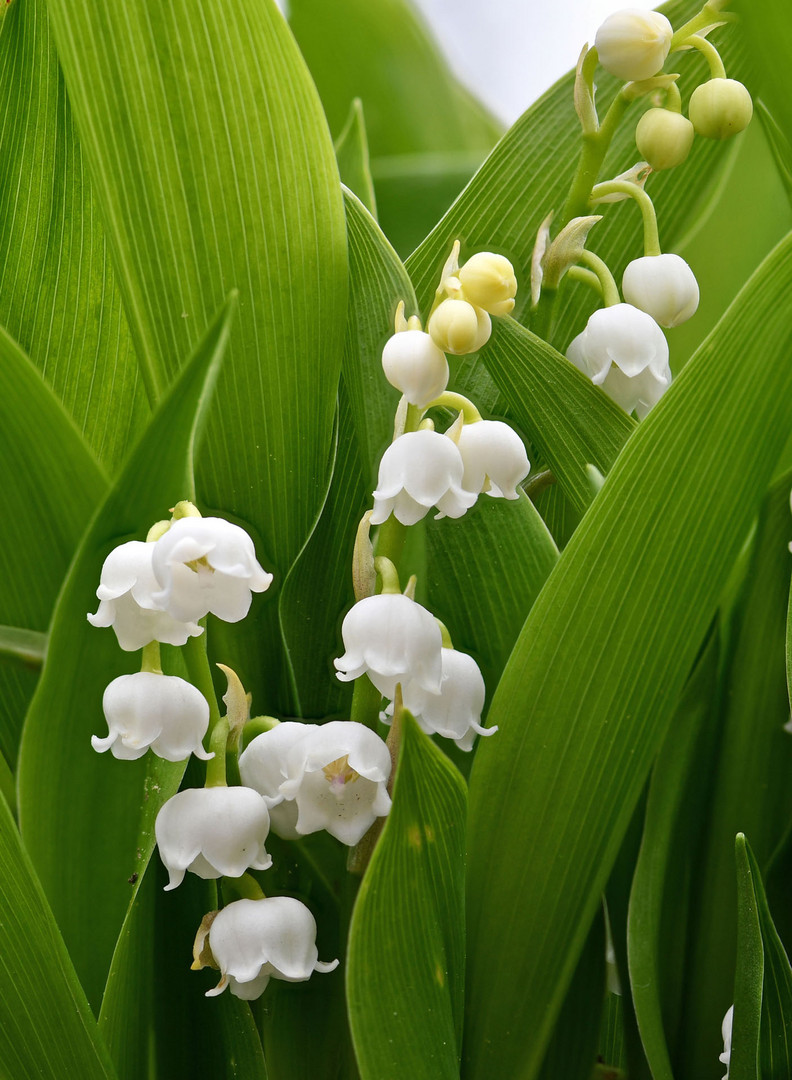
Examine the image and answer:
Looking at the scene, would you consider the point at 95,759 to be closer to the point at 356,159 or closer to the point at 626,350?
the point at 626,350

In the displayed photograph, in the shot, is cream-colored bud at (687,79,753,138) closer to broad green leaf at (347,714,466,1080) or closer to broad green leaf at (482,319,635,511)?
broad green leaf at (482,319,635,511)

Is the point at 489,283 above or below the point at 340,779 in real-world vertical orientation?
above

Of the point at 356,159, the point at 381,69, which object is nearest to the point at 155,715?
the point at 356,159

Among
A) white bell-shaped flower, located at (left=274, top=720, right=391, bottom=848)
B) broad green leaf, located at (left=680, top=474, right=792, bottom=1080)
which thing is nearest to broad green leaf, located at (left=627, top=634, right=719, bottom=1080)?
broad green leaf, located at (left=680, top=474, right=792, bottom=1080)

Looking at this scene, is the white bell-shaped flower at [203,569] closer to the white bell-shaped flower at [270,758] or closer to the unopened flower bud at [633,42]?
the white bell-shaped flower at [270,758]

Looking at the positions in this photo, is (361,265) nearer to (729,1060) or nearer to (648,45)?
(648,45)
